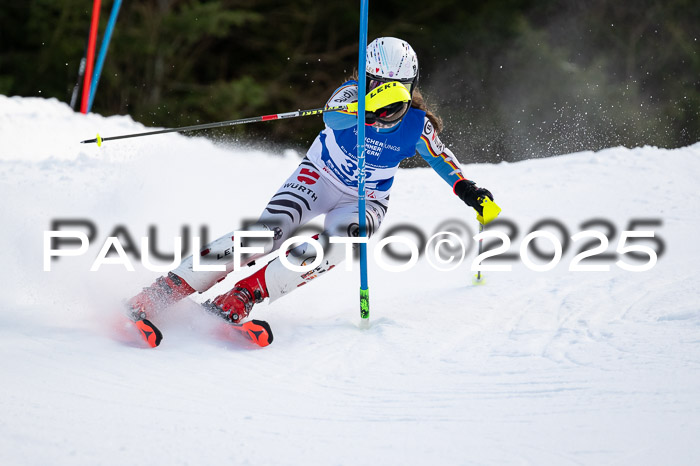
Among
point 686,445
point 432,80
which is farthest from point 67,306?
point 432,80

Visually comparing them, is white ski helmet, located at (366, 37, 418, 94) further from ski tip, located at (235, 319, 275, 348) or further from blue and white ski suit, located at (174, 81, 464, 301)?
ski tip, located at (235, 319, 275, 348)

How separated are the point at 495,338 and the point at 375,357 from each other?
517mm

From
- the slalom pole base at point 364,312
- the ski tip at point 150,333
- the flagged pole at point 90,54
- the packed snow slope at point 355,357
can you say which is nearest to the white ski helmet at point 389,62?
the slalom pole base at point 364,312

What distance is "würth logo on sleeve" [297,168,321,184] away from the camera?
3.48m

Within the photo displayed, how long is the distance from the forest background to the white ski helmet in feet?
26.2

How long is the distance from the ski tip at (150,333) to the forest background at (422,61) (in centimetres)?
879

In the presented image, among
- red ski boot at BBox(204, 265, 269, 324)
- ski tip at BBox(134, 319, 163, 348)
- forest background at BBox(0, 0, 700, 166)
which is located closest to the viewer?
ski tip at BBox(134, 319, 163, 348)

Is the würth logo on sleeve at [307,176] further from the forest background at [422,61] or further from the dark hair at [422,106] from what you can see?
the forest background at [422,61]

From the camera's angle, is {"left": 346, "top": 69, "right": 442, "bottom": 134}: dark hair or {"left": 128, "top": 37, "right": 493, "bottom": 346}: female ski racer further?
{"left": 346, "top": 69, "right": 442, "bottom": 134}: dark hair

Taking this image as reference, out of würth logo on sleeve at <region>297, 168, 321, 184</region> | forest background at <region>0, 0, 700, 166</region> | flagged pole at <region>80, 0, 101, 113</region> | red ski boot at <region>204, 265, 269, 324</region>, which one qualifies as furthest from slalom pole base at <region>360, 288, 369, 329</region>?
forest background at <region>0, 0, 700, 166</region>

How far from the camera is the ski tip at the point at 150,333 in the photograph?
2.86 metres

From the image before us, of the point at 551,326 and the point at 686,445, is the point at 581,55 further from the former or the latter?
the point at 686,445

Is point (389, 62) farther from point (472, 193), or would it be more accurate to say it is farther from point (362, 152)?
point (472, 193)

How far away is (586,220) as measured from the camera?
17.0 feet
